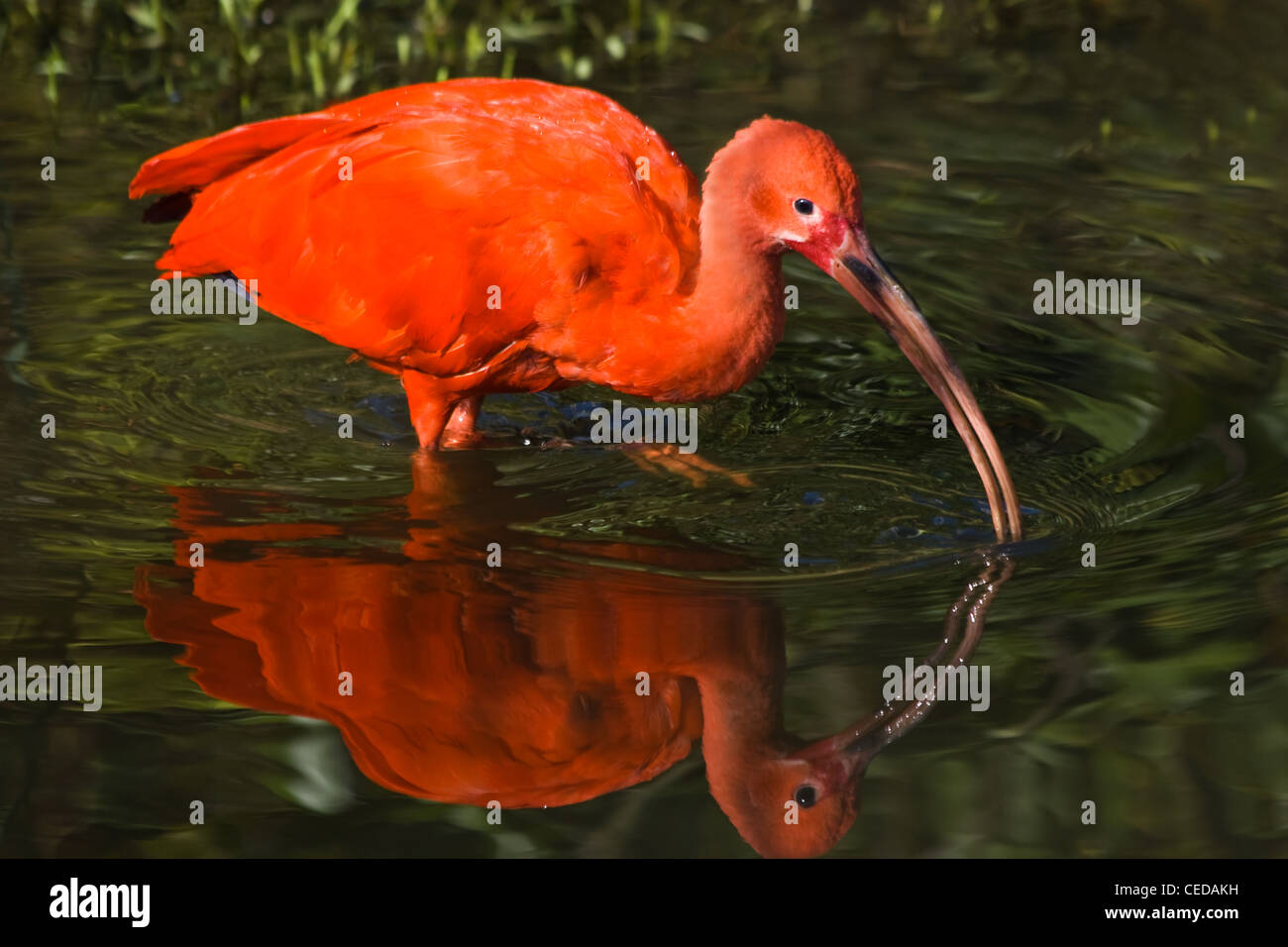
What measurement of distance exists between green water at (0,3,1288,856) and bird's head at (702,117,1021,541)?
0.27 meters

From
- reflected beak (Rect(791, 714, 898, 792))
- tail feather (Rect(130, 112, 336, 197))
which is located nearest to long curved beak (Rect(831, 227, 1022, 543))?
reflected beak (Rect(791, 714, 898, 792))

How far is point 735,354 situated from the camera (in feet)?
17.7

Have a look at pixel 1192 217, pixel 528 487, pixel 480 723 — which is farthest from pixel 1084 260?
pixel 480 723

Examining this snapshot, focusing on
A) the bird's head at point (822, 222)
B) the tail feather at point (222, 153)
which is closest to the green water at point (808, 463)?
the bird's head at point (822, 222)

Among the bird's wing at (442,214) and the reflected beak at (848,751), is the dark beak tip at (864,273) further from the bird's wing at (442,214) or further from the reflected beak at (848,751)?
the reflected beak at (848,751)

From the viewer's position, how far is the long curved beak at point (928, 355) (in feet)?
17.0

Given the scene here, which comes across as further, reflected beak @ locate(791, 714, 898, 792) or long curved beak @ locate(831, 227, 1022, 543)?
long curved beak @ locate(831, 227, 1022, 543)

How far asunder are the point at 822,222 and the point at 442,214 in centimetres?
119

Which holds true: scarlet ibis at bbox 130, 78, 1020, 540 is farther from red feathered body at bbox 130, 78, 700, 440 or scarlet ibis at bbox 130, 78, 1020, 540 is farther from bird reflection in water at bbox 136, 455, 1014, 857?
bird reflection in water at bbox 136, 455, 1014, 857

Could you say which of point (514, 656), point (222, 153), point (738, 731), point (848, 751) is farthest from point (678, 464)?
point (222, 153)

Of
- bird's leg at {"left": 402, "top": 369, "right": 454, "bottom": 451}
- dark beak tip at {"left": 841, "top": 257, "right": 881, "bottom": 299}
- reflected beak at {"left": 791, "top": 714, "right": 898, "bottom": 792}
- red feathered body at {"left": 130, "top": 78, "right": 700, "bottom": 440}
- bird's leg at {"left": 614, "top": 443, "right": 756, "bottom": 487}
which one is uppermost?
red feathered body at {"left": 130, "top": 78, "right": 700, "bottom": 440}

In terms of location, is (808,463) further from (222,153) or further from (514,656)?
(222,153)

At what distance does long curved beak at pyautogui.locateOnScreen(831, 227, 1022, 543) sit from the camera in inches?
204

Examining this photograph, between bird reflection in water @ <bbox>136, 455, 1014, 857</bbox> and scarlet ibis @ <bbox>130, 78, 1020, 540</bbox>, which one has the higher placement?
scarlet ibis @ <bbox>130, 78, 1020, 540</bbox>
